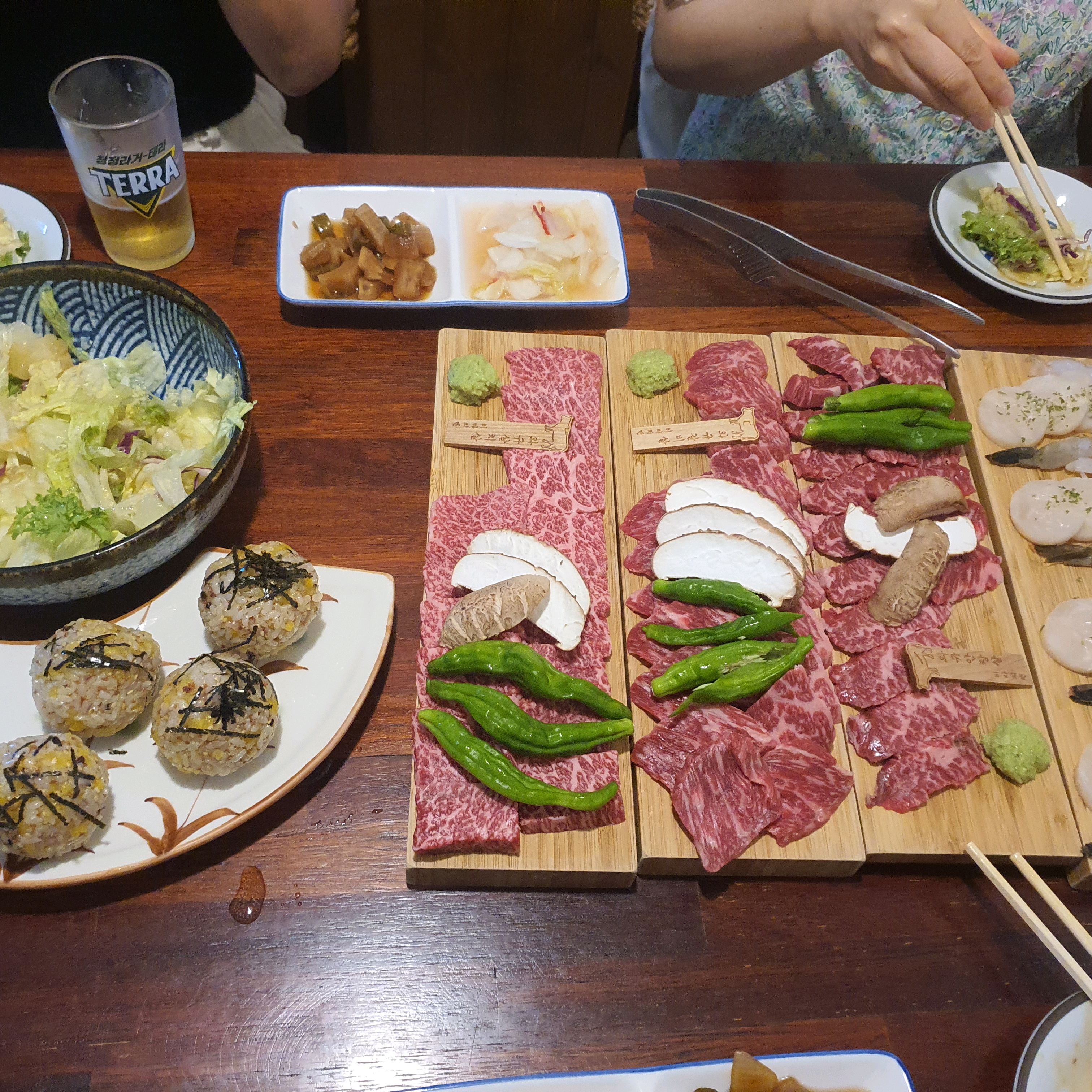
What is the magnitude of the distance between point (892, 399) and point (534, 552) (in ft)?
3.88

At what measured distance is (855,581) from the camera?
7.13 feet

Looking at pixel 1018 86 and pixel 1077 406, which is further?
pixel 1018 86

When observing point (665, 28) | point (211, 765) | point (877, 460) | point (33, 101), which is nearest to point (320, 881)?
point (211, 765)

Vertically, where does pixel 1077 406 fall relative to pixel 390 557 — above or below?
above

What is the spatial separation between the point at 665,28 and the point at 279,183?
1.49 meters

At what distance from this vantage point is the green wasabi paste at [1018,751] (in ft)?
6.19

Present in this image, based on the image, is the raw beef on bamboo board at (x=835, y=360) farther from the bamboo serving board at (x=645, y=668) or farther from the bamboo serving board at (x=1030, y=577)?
the bamboo serving board at (x=1030, y=577)

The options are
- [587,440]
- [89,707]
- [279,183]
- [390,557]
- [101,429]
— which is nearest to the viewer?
[89,707]

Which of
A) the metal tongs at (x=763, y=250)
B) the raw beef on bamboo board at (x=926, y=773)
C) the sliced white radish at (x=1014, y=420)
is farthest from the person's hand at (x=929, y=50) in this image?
the raw beef on bamboo board at (x=926, y=773)

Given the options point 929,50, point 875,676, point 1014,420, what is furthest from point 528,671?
point 929,50

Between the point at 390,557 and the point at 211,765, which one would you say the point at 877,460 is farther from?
the point at 211,765

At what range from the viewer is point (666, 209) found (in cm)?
294

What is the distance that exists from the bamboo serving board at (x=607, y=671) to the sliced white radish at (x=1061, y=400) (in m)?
1.29

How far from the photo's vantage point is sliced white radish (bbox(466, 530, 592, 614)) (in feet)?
6.70
